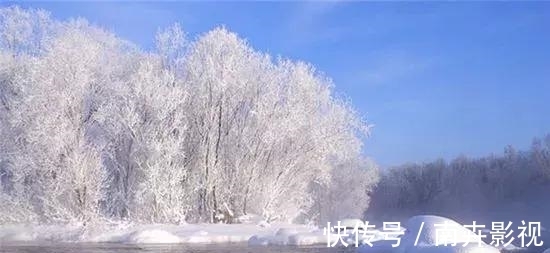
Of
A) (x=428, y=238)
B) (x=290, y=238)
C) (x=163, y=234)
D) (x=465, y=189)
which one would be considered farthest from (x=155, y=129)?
(x=465, y=189)

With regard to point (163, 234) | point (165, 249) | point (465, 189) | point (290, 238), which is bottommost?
point (165, 249)

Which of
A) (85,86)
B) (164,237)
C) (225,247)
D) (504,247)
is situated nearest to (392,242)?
(504,247)

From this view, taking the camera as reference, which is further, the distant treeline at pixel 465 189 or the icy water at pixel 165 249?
the distant treeline at pixel 465 189

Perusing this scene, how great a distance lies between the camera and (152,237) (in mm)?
38969

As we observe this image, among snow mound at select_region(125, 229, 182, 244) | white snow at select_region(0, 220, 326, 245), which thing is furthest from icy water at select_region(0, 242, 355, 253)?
snow mound at select_region(125, 229, 182, 244)

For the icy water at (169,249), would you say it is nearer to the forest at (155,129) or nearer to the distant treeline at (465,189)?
the forest at (155,129)

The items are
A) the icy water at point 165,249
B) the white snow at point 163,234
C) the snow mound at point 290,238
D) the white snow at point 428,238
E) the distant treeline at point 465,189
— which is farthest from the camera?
the distant treeline at point 465,189

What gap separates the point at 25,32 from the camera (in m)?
49.3

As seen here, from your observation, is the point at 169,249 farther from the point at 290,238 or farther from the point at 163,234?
the point at 290,238

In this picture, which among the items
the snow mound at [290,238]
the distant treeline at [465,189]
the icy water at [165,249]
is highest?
the distant treeline at [465,189]

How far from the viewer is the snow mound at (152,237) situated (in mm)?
38656

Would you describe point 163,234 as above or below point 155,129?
below

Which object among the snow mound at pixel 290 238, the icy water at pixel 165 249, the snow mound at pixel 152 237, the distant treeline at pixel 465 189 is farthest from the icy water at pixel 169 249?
the distant treeline at pixel 465 189

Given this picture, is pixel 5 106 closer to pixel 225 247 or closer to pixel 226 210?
pixel 226 210
